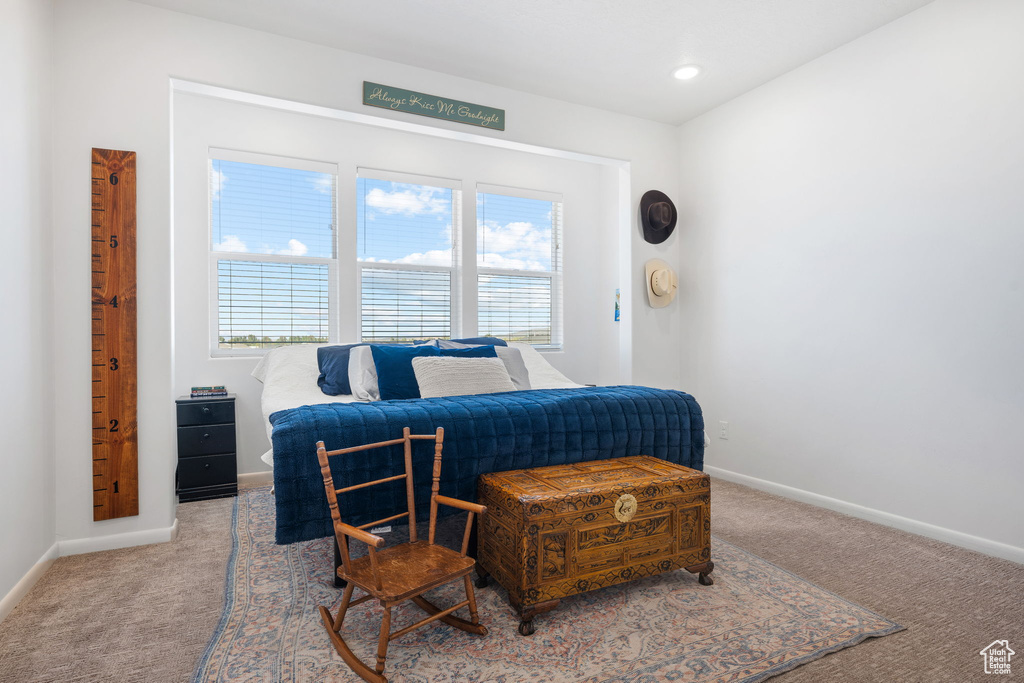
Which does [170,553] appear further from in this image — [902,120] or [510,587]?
[902,120]

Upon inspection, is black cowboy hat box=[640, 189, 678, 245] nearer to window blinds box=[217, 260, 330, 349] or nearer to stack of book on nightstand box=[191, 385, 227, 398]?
window blinds box=[217, 260, 330, 349]

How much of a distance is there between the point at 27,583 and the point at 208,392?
152 centimetres

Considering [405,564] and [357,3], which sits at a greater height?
[357,3]

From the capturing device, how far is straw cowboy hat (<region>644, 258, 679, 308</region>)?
4188 millimetres

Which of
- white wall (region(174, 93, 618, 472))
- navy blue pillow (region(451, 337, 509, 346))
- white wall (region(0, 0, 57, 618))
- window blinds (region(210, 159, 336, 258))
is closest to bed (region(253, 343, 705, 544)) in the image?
white wall (region(0, 0, 57, 618))

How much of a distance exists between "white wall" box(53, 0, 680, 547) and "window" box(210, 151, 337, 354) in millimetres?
988

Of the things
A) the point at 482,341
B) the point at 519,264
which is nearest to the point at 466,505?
Result: the point at 482,341

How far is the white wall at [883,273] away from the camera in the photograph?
2535 mm

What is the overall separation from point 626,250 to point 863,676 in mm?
3118

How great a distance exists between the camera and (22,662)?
65.9 inches

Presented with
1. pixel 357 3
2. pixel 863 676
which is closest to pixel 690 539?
pixel 863 676

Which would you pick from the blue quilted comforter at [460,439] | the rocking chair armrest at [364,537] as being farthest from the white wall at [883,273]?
the rocking chair armrest at [364,537]

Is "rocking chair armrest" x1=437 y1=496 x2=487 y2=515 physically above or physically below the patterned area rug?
above

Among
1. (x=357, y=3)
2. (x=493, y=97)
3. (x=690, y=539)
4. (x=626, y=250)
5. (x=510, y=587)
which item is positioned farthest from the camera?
(x=626, y=250)
